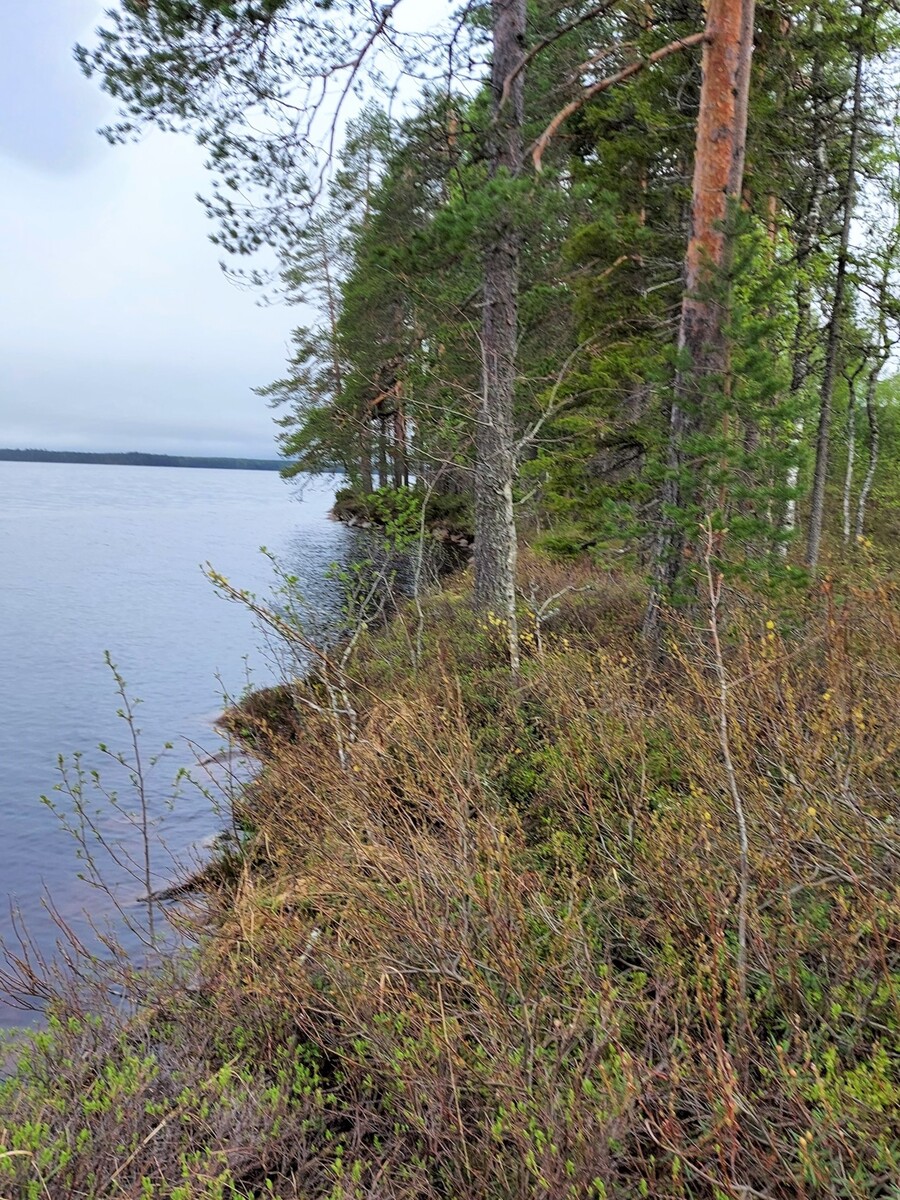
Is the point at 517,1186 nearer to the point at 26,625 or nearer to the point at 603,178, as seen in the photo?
the point at 603,178

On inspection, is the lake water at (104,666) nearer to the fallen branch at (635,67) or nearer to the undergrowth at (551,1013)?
the undergrowth at (551,1013)

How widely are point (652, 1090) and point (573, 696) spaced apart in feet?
13.0

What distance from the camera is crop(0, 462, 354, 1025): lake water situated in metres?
7.99

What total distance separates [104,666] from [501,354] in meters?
9.62

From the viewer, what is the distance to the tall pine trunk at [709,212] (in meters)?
7.49

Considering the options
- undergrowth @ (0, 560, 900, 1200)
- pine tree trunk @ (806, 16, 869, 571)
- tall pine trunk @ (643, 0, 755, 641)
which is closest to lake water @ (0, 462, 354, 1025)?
undergrowth @ (0, 560, 900, 1200)

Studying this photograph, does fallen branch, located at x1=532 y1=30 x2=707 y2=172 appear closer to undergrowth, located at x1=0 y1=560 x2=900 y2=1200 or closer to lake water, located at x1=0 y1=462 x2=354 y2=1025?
undergrowth, located at x1=0 y1=560 x2=900 y2=1200

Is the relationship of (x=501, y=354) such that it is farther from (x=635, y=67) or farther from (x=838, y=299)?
(x=838, y=299)

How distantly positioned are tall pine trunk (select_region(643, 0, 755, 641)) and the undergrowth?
2.55 m

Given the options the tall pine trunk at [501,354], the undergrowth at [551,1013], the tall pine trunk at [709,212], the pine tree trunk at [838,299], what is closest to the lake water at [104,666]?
the undergrowth at [551,1013]

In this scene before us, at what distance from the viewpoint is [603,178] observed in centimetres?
1284

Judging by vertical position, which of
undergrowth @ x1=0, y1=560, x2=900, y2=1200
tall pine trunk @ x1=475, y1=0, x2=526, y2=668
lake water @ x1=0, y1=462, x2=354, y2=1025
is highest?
tall pine trunk @ x1=475, y1=0, x2=526, y2=668

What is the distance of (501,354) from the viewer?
10.1 metres

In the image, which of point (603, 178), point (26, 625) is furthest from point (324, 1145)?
point (26, 625)
